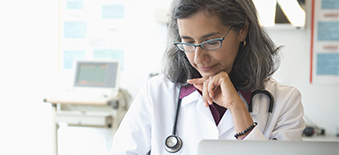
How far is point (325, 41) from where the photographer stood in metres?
2.81

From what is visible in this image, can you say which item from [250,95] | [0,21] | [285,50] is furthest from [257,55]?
[0,21]

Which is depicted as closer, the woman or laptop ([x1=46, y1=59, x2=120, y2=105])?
the woman

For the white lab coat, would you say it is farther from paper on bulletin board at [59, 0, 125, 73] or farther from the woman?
paper on bulletin board at [59, 0, 125, 73]

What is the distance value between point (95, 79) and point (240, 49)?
2096 millimetres

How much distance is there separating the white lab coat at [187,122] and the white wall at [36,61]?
1.99 m

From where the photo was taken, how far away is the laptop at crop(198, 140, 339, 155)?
500 mm

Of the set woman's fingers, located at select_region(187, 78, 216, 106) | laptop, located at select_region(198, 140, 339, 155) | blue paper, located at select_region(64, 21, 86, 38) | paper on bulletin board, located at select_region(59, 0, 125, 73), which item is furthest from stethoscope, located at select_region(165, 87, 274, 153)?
blue paper, located at select_region(64, 21, 86, 38)

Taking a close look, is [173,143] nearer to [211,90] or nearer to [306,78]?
[211,90]

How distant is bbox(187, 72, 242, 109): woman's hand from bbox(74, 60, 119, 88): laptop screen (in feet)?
6.56

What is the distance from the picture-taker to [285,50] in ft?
9.44

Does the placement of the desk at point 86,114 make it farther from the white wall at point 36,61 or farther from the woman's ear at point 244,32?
the woman's ear at point 244,32

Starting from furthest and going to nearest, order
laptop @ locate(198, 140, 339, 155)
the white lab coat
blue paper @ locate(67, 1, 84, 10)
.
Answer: blue paper @ locate(67, 1, 84, 10) < the white lab coat < laptop @ locate(198, 140, 339, 155)

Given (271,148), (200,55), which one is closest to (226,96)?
(200,55)

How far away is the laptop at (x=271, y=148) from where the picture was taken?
0.50 metres
